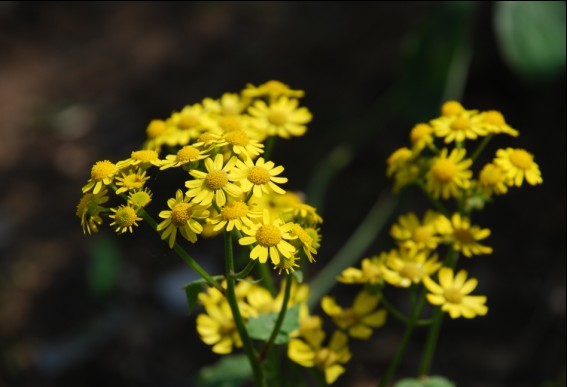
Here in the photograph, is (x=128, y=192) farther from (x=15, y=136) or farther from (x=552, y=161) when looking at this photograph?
(x=15, y=136)

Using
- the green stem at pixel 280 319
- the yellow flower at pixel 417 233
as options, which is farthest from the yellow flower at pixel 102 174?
the yellow flower at pixel 417 233

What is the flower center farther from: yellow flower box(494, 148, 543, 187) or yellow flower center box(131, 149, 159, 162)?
yellow flower box(494, 148, 543, 187)

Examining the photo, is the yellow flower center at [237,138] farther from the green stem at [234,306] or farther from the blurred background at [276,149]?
the blurred background at [276,149]

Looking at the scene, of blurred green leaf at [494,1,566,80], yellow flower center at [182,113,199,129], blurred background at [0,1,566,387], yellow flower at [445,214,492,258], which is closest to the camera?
yellow flower at [445,214,492,258]

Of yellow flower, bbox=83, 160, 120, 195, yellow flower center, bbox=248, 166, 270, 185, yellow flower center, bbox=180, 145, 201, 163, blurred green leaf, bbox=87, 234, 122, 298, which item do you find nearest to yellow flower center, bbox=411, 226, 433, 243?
yellow flower center, bbox=248, 166, 270, 185

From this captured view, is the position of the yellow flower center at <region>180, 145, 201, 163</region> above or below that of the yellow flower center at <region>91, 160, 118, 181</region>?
above

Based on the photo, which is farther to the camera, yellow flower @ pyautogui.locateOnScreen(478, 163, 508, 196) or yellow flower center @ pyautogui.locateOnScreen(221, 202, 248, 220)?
yellow flower @ pyautogui.locateOnScreen(478, 163, 508, 196)

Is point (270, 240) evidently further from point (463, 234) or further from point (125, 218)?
point (463, 234)
